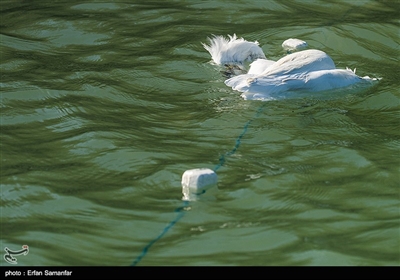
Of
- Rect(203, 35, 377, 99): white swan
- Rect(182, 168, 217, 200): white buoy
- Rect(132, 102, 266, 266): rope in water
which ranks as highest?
Rect(203, 35, 377, 99): white swan

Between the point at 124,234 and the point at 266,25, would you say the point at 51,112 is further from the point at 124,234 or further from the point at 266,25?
the point at 266,25

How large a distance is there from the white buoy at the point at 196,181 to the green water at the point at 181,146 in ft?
0.18

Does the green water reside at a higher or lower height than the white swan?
lower

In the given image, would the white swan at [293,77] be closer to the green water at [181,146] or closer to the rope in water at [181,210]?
the green water at [181,146]

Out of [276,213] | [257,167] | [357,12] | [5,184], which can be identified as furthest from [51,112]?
[357,12]

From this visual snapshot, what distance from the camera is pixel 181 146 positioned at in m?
4.40

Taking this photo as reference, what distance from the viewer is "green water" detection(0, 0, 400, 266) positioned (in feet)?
11.2

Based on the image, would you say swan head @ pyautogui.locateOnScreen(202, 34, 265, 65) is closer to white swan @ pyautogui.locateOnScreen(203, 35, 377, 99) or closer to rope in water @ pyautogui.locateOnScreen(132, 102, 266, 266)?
white swan @ pyautogui.locateOnScreen(203, 35, 377, 99)

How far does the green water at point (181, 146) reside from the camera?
11.2 ft

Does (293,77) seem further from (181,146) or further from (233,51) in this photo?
(181,146)

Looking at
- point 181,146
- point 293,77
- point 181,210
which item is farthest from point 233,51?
point 181,210

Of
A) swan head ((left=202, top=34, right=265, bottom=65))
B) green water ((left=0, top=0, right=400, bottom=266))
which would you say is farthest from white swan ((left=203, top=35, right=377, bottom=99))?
swan head ((left=202, top=34, right=265, bottom=65))

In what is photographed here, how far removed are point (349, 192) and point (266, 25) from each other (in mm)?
3107

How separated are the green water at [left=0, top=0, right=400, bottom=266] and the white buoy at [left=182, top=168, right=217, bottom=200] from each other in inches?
2.2
